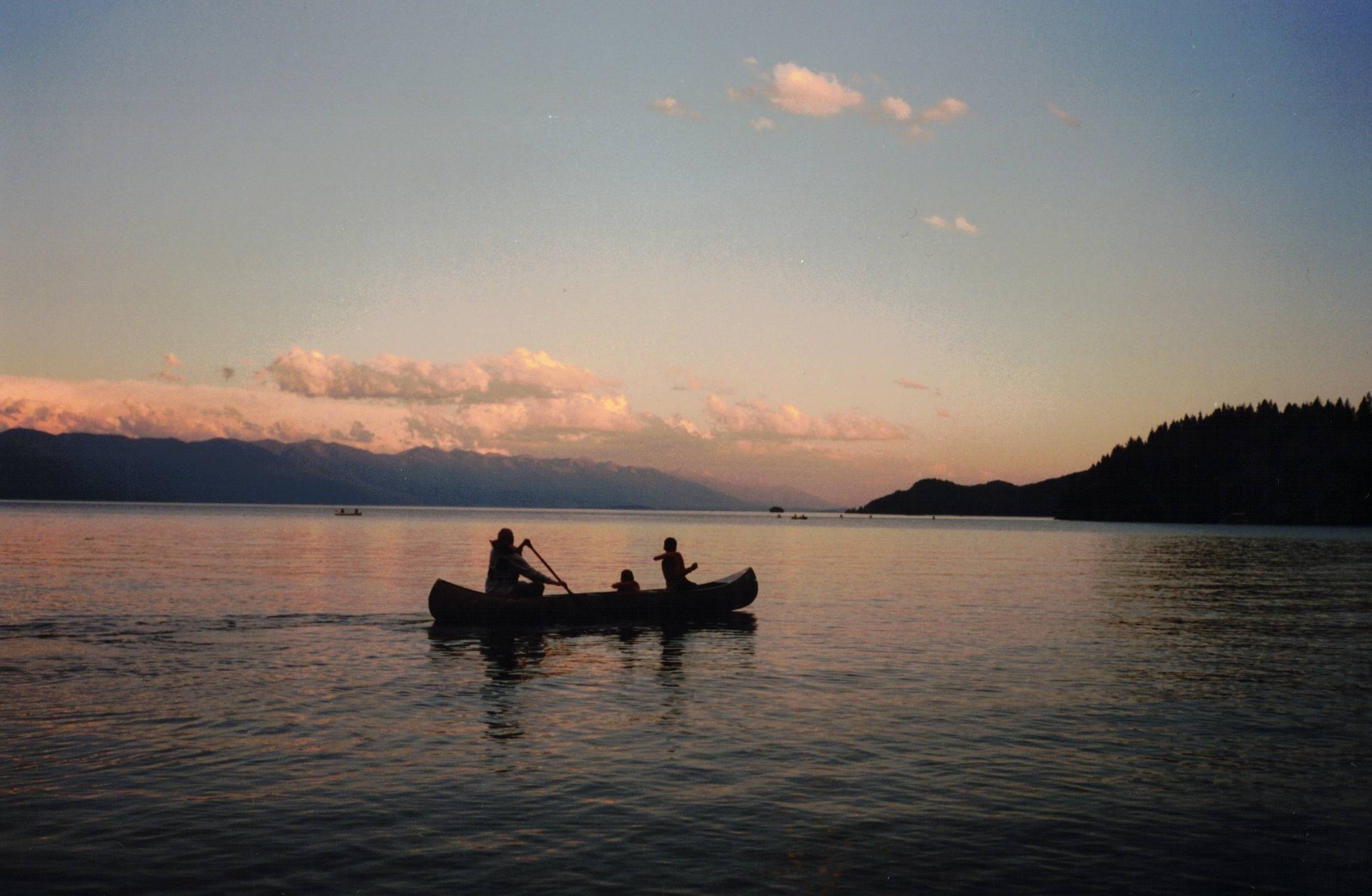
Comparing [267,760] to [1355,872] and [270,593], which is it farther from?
[270,593]

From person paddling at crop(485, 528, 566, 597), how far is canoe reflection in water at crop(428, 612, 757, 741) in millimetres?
1073

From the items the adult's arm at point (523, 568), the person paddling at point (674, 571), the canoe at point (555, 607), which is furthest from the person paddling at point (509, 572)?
the person paddling at point (674, 571)

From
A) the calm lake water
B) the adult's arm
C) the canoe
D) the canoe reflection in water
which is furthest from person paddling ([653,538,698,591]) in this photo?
the adult's arm

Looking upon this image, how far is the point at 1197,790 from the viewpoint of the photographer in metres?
12.2

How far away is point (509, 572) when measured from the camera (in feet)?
92.6

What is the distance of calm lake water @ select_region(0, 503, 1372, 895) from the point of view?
30.6 feet

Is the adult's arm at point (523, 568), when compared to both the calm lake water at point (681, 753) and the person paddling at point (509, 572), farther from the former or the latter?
the calm lake water at point (681, 753)

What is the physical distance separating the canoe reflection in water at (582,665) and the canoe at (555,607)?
29cm

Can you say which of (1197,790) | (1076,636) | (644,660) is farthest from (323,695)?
(1076,636)

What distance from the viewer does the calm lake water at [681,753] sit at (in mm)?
9328

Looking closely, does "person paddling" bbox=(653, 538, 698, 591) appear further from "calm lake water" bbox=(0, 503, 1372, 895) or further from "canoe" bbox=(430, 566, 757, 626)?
"calm lake water" bbox=(0, 503, 1372, 895)

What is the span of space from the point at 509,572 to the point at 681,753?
1534cm

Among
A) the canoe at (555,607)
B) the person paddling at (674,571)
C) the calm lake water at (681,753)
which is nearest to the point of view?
the calm lake water at (681,753)

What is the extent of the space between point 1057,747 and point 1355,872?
193 inches
